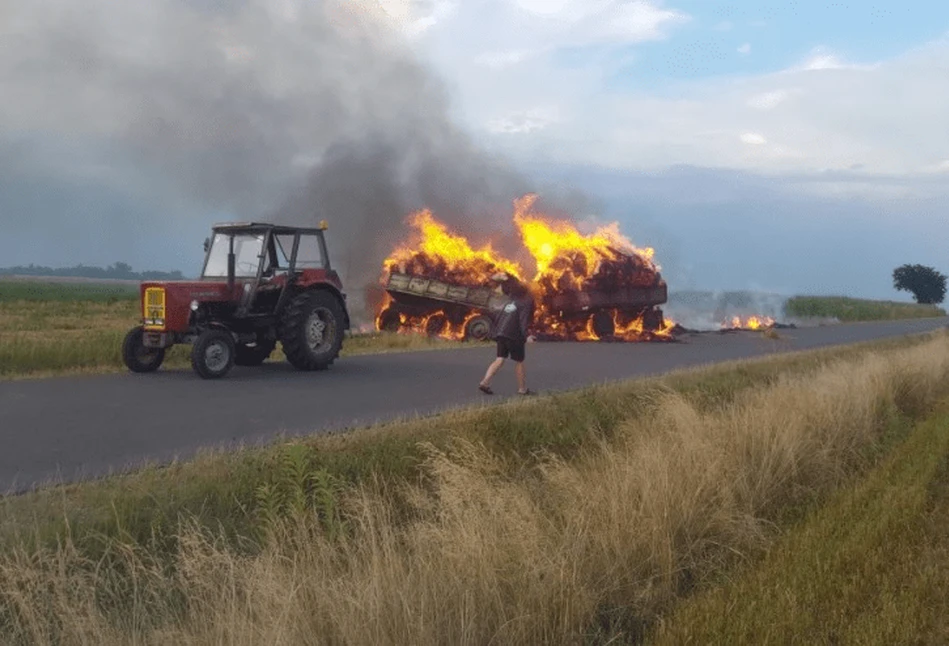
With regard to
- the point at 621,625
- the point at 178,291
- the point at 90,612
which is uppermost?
the point at 178,291

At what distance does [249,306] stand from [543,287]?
13.3m

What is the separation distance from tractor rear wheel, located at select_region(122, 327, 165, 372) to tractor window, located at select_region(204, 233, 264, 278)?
1.68 m

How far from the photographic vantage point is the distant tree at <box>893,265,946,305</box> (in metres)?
96.2

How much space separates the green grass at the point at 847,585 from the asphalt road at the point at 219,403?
17.7 ft

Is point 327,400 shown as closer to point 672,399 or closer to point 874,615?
point 672,399

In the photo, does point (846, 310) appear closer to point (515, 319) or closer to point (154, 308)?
point (515, 319)

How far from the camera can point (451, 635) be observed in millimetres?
5000

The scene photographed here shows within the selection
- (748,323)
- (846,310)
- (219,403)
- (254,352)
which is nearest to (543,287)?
(254,352)

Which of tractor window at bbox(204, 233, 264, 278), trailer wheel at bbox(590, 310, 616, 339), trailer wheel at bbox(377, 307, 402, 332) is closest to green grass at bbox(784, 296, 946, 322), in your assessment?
trailer wheel at bbox(590, 310, 616, 339)

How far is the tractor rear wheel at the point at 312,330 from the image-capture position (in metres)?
16.6

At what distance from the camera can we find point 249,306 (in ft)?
54.1

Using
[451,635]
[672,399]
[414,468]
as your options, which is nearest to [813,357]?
[672,399]

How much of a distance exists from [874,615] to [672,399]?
610 cm

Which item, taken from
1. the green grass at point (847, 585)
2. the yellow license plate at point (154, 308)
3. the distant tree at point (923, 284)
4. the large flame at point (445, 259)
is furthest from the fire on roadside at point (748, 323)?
the distant tree at point (923, 284)
